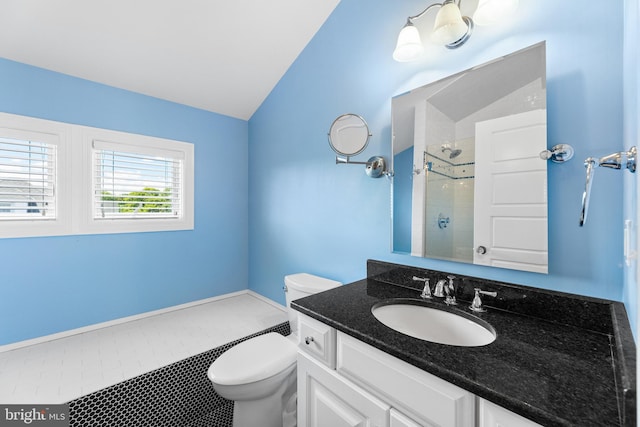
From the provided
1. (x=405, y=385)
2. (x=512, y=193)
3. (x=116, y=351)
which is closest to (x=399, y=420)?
(x=405, y=385)

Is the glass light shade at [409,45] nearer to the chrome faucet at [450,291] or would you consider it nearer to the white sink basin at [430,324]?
the chrome faucet at [450,291]

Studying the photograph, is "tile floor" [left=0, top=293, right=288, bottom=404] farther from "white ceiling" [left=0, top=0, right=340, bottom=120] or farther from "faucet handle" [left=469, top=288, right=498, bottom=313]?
"white ceiling" [left=0, top=0, right=340, bottom=120]

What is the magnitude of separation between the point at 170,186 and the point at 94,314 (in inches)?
48.9

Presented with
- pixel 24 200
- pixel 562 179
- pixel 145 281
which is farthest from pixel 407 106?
pixel 24 200

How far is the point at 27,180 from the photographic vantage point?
2016 mm

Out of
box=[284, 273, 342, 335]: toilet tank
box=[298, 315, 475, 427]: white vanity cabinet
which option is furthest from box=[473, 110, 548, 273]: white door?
box=[284, 273, 342, 335]: toilet tank

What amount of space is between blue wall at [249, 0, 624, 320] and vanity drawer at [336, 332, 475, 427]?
2.21 feet

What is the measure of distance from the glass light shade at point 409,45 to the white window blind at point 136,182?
87.2 inches

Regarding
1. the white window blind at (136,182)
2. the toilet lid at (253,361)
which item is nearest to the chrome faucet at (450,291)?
the toilet lid at (253,361)

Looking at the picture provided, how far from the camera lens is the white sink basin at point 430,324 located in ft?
3.44

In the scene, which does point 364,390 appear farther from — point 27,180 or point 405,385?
point 27,180

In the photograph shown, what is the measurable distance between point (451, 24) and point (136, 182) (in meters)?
2.68

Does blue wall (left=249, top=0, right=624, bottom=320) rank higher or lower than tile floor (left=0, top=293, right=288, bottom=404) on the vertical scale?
higher

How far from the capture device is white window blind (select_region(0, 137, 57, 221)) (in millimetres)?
1946
